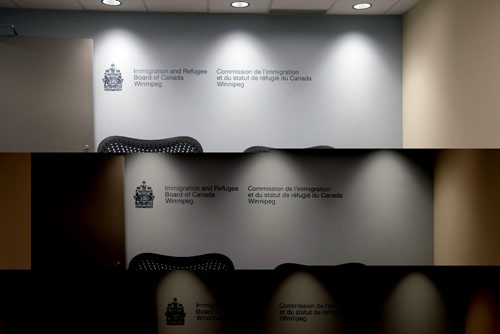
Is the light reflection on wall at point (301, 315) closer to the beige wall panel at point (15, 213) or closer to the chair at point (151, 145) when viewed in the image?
the beige wall panel at point (15, 213)

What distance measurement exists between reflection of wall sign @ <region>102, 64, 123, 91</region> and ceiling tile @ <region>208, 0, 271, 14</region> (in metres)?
0.96

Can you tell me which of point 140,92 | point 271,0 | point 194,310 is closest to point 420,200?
point 194,310

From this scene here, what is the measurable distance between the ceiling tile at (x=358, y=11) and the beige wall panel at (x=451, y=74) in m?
0.24

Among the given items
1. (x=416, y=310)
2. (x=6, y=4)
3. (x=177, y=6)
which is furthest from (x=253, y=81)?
(x=416, y=310)

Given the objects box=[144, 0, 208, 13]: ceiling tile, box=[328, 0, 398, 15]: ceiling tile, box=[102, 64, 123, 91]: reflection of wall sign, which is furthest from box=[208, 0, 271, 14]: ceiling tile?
box=[102, 64, 123, 91]: reflection of wall sign

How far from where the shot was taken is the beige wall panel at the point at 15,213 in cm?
83

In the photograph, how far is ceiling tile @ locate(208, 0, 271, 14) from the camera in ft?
12.5

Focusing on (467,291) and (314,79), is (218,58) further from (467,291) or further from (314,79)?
(467,291)

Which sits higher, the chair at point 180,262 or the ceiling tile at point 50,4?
the ceiling tile at point 50,4

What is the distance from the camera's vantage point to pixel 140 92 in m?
4.07

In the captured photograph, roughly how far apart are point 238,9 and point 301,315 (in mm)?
3549

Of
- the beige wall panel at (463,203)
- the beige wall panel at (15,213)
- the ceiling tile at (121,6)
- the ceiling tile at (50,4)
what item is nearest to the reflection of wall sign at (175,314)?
the beige wall panel at (15,213)

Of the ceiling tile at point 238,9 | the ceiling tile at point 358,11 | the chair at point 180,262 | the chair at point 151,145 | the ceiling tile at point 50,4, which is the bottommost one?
the chair at point 180,262

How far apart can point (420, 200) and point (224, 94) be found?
11.0 feet
